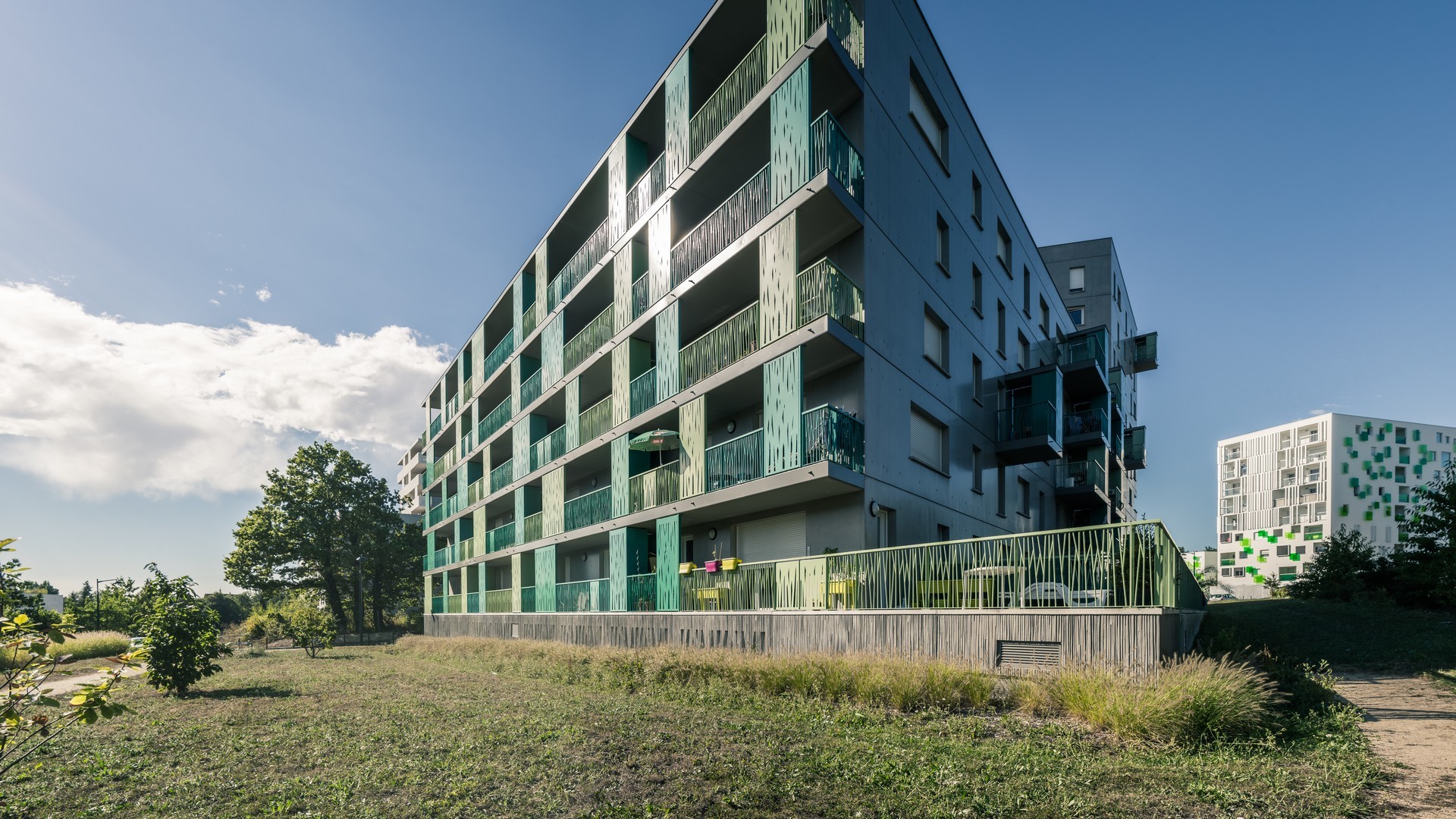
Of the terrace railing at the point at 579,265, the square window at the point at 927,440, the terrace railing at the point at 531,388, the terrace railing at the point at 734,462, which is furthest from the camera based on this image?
the terrace railing at the point at 531,388

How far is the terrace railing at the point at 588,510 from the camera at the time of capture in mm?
23062

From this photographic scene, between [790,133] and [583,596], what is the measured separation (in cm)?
1505

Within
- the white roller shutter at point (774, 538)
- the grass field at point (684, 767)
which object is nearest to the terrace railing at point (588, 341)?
the white roller shutter at point (774, 538)

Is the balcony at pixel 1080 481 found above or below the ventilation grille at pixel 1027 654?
above

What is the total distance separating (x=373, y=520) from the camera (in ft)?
164

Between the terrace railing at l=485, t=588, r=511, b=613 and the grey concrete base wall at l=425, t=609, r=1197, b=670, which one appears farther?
the terrace railing at l=485, t=588, r=511, b=613

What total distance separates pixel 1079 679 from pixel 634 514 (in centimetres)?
1376

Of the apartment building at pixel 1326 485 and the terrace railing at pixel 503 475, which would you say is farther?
the apartment building at pixel 1326 485

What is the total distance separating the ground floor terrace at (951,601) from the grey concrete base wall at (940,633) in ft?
0.06

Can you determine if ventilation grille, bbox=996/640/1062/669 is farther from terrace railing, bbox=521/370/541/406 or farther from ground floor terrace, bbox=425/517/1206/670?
terrace railing, bbox=521/370/541/406

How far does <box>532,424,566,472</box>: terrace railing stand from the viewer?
2725cm

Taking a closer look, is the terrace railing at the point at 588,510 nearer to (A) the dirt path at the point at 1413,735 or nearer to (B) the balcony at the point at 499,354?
(B) the balcony at the point at 499,354

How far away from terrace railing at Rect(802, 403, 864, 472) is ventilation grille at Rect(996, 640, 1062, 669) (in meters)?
4.94

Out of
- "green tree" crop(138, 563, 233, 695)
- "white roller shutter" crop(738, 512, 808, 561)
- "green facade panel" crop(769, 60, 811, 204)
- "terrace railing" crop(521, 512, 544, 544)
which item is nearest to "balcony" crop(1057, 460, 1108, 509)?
"white roller shutter" crop(738, 512, 808, 561)
